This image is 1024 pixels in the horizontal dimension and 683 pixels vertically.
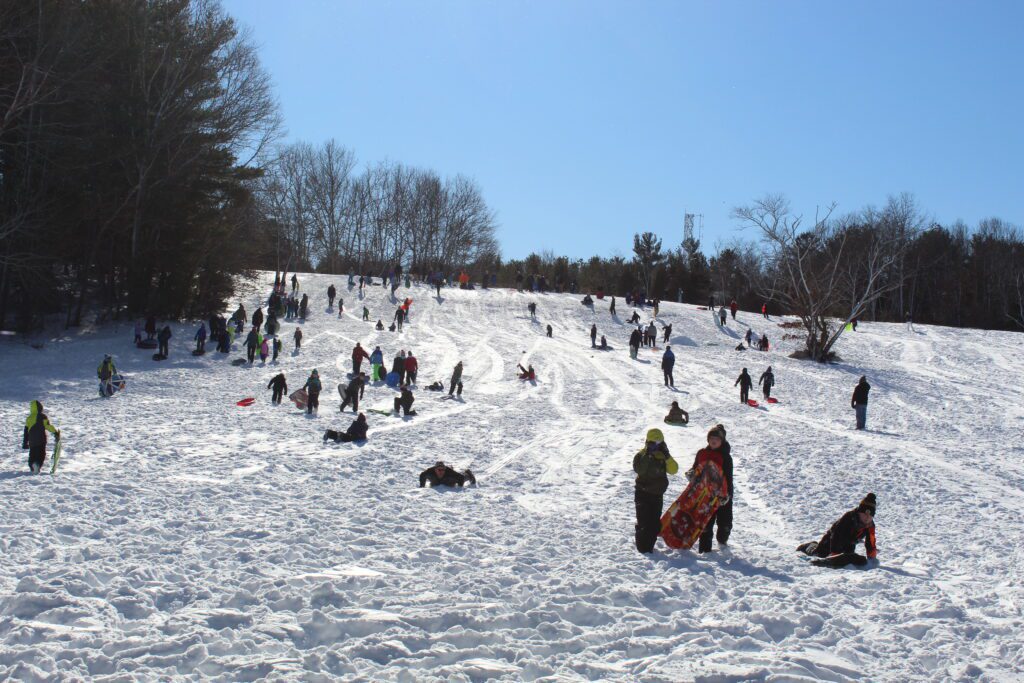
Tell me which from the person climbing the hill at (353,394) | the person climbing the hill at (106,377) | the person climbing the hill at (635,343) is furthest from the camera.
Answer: the person climbing the hill at (635,343)

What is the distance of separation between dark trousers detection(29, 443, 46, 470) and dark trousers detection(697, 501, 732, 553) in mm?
9059

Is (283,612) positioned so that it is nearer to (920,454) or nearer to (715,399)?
(920,454)

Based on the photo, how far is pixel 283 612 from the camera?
20.1 feet

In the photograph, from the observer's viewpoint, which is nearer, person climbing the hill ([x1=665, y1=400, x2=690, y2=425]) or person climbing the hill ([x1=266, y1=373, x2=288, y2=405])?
person climbing the hill ([x1=665, y1=400, x2=690, y2=425])

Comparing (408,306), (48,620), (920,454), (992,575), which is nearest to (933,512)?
(992,575)

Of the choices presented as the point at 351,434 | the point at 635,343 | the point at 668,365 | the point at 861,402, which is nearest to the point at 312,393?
the point at 351,434

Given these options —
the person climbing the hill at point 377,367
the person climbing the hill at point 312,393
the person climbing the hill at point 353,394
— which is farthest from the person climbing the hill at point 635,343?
the person climbing the hill at point 312,393

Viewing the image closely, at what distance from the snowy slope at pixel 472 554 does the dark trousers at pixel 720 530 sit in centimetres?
27

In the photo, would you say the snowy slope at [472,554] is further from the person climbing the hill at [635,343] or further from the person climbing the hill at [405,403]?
the person climbing the hill at [635,343]

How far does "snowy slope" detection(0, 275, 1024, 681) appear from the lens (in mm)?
5543

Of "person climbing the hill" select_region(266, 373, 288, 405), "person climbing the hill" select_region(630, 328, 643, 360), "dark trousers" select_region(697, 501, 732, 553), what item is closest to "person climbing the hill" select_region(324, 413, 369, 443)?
"person climbing the hill" select_region(266, 373, 288, 405)

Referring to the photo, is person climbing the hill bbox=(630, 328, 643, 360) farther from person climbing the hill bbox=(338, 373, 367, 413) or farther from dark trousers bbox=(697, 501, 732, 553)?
dark trousers bbox=(697, 501, 732, 553)

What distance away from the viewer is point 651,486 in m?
8.15

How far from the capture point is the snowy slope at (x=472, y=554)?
5.54 metres
